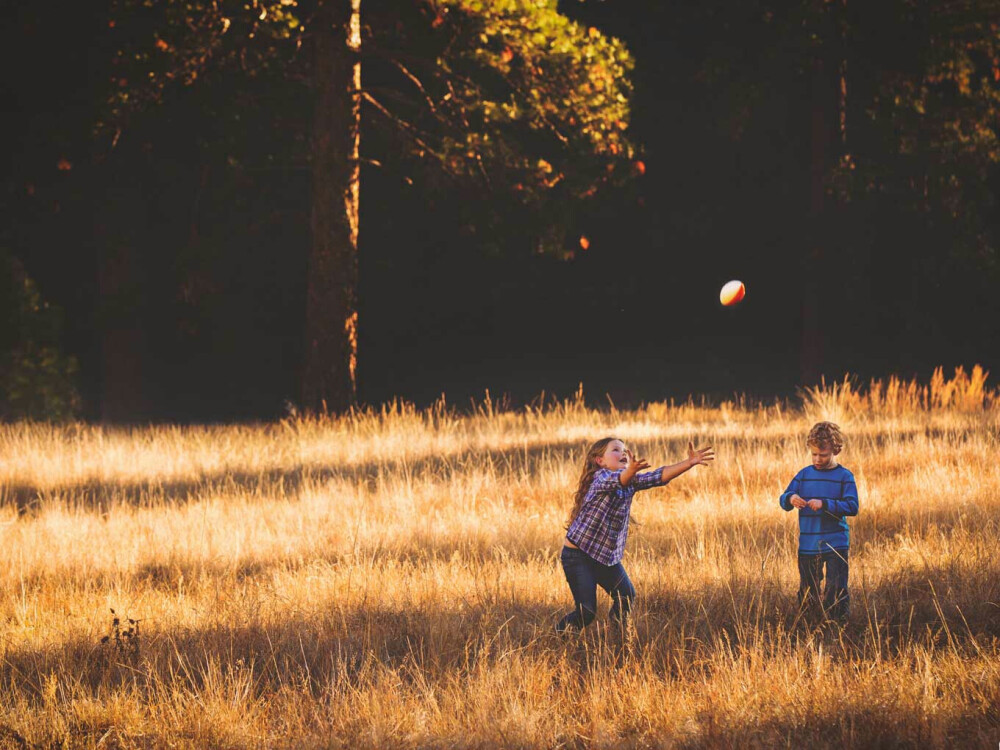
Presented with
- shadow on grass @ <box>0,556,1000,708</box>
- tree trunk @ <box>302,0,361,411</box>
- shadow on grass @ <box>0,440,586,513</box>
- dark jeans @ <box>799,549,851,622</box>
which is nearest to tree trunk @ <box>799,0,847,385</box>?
tree trunk @ <box>302,0,361,411</box>

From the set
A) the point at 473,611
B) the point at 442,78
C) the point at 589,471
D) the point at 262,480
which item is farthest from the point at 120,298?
the point at 589,471

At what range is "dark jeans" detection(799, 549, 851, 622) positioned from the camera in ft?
17.6

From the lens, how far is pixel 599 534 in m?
5.30

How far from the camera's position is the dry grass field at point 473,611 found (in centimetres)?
431

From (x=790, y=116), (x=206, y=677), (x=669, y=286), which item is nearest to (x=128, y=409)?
(x=669, y=286)

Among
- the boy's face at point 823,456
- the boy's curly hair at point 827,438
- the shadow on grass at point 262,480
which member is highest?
the boy's curly hair at point 827,438

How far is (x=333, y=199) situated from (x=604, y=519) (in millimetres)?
9382

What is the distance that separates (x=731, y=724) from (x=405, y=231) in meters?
19.4

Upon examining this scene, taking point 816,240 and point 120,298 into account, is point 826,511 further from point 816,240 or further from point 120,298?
point 816,240

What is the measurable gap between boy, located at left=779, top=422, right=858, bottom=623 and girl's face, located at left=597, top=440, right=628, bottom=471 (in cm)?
79

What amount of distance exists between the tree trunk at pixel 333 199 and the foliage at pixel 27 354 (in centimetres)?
448

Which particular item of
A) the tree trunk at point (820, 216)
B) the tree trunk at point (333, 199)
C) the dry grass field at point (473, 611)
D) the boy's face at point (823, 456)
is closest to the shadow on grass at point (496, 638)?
the dry grass field at point (473, 611)

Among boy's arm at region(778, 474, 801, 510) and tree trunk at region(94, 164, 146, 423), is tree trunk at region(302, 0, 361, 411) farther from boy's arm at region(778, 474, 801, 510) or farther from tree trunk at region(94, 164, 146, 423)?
boy's arm at region(778, 474, 801, 510)

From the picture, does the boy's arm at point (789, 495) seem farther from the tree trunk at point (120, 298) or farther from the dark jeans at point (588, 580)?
the tree trunk at point (120, 298)
